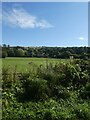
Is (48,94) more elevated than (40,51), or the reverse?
(40,51)

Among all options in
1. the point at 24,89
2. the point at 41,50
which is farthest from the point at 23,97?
the point at 41,50

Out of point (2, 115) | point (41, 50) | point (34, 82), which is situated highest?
point (41, 50)

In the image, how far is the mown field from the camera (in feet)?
28.4

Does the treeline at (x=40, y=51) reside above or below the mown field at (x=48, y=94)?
above

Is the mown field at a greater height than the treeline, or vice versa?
the treeline

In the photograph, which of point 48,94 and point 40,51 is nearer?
point 48,94

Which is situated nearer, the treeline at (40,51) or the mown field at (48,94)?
the mown field at (48,94)

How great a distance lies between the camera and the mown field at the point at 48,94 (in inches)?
341

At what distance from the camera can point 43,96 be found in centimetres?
1035

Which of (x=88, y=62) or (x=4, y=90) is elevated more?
(x=88, y=62)

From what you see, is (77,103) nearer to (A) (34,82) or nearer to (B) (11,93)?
(A) (34,82)

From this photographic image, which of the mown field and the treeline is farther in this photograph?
the treeline

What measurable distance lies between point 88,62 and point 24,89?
16.4 feet

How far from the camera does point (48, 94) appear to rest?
10.6 m
